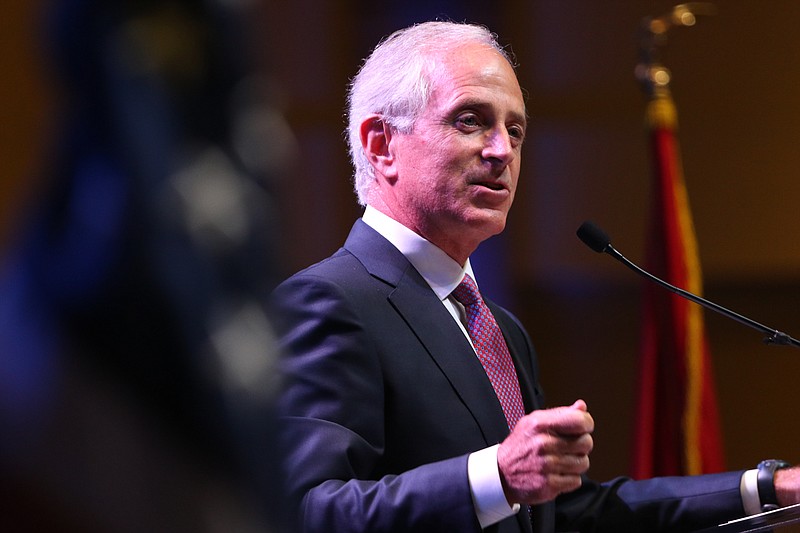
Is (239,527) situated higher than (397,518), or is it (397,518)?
(239,527)

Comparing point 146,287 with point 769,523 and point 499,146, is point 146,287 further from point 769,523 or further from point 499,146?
point 499,146

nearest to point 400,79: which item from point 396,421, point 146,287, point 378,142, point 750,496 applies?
point 378,142

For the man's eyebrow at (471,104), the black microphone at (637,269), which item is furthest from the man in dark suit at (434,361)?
the black microphone at (637,269)

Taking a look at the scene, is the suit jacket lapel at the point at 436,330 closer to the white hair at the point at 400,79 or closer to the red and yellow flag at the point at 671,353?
the white hair at the point at 400,79

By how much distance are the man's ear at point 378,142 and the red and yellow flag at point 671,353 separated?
1.38 m

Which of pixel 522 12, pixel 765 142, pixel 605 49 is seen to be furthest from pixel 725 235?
pixel 522 12

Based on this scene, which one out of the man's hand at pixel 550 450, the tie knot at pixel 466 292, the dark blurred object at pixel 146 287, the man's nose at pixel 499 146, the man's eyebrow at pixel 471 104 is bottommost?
the man's hand at pixel 550 450

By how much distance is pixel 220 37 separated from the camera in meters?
0.30

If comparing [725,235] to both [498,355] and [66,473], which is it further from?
[66,473]

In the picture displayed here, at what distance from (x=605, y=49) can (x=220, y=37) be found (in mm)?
3995

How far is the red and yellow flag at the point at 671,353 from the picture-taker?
3.07 metres

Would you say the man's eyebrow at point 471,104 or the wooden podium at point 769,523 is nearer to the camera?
the wooden podium at point 769,523

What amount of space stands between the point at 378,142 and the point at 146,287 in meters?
1.88

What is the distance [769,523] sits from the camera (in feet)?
5.05
